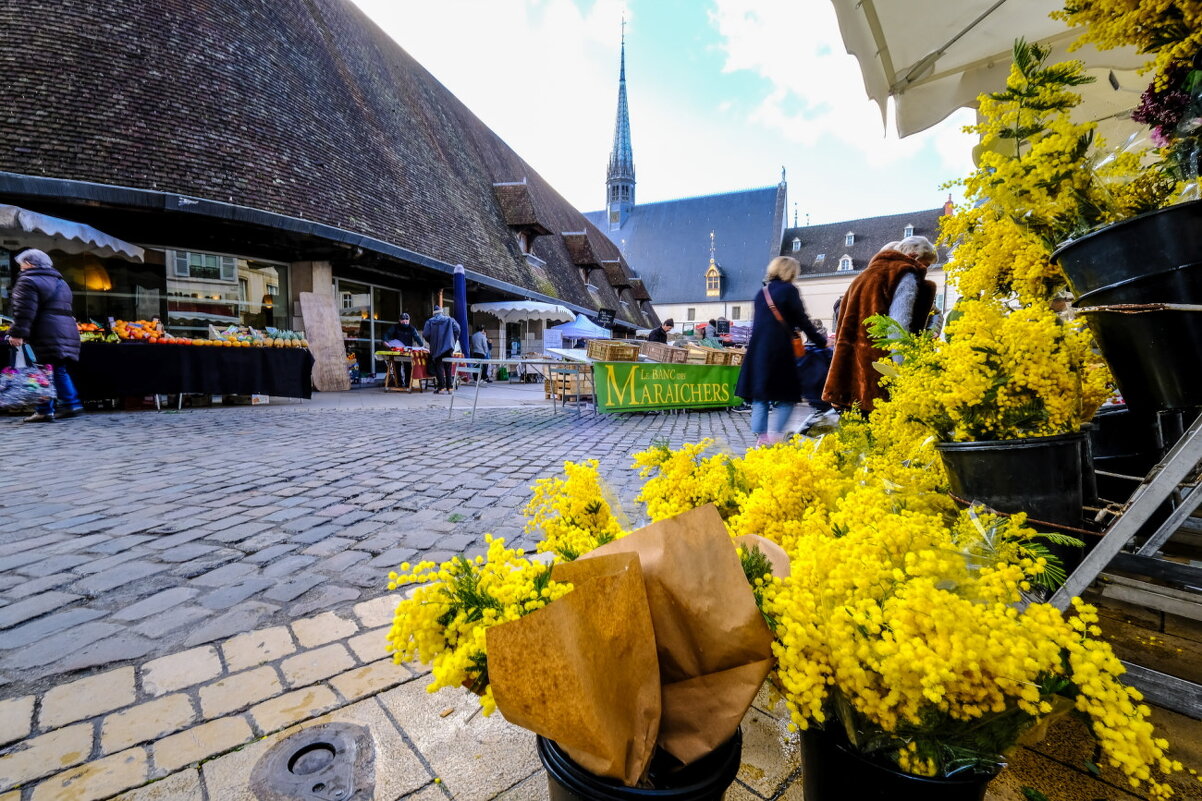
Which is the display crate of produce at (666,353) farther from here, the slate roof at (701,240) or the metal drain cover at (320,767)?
the slate roof at (701,240)

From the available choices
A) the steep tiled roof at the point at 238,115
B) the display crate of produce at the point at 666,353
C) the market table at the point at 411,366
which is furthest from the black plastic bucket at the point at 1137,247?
the market table at the point at 411,366

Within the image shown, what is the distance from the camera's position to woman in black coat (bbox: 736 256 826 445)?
15.6 feet

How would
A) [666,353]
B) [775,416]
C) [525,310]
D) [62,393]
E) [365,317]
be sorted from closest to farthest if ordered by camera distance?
[775,416] < [62,393] < [666,353] < [365,317] < [525,310]

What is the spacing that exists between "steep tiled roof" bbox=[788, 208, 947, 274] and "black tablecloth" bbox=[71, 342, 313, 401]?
1658 inches

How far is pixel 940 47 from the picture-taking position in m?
3.14

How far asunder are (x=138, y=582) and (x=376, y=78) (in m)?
18.0

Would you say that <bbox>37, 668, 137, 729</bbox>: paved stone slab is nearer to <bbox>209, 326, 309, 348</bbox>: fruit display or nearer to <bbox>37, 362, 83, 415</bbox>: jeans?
<bbox>37, 362, 83, 415</bbox>: jeans

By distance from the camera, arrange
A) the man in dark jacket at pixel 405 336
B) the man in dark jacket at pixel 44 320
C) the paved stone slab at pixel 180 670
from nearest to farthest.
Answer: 1. the paved stone slab at pixel 180 670
2. the man in dark jacket at pixel 44 320
3. the man in dark jacket at pixel 405 336

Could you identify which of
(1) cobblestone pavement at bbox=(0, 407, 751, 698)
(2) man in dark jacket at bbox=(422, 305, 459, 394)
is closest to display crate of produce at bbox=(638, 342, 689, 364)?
(1) cobblestone pavement at bbox=(0, 407, 751, 698)

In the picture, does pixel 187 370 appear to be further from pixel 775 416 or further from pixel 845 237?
pixel 845 237

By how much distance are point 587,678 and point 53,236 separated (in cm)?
1316

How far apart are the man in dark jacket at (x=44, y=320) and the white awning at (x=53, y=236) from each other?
7.95 feet

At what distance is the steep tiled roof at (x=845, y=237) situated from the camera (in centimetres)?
4153

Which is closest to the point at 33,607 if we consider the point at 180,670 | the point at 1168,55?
the point at 180,670
